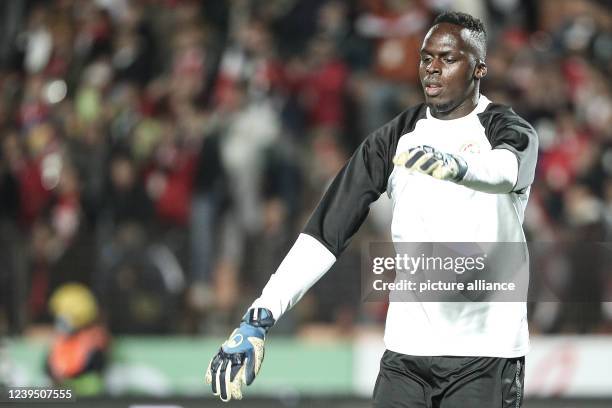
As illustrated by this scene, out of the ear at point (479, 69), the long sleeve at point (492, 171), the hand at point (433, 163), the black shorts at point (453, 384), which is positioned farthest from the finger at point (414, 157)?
the black shorts at point (453, 384)

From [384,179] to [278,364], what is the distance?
4913mm

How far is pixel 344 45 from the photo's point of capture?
36.1 ft

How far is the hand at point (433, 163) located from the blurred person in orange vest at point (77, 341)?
18.3 ft

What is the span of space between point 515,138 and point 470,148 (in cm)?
17

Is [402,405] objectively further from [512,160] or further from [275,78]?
[275,78]

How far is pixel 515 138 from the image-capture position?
13.0 feet

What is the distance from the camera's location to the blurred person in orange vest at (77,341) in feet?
28.2

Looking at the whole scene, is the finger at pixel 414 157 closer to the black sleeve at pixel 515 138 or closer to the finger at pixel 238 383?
the black sleeve at pixel 515 138

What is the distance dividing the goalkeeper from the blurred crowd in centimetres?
417

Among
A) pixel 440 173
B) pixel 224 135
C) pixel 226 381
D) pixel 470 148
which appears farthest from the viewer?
pixel 224 135

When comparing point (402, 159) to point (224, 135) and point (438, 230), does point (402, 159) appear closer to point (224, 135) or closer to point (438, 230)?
point (438, 230)

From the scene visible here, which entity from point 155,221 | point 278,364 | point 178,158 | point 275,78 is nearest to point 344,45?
point 275,78

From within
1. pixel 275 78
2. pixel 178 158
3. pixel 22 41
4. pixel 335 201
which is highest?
pixel 22 41

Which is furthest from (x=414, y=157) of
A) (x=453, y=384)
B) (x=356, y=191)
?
(x=453, y=384)
